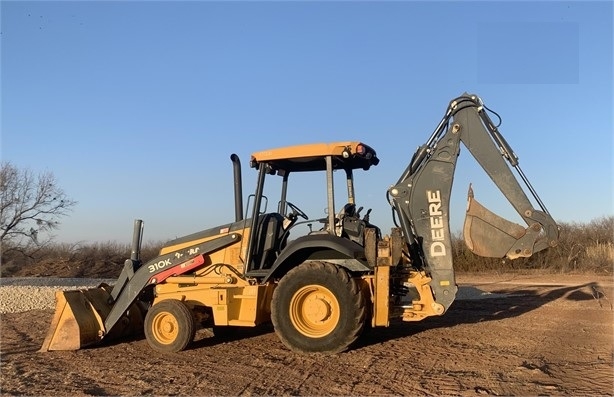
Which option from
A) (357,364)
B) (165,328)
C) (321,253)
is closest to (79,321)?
(165,328)

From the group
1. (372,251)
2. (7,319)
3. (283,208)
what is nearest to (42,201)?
(7,319)

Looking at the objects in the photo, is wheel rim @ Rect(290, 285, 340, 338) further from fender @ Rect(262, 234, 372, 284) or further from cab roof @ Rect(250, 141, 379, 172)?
cab roof @ Rect(250, 141, 379, 172)

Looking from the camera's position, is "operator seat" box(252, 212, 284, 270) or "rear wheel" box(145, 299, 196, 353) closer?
"rear wheel" box(145, 299, 196, 353)

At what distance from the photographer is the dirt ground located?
5.59 m

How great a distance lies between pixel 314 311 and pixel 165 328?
2140 millimetres

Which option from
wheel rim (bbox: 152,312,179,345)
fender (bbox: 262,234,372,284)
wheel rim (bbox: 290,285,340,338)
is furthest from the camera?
wheel rim (bbox: 152,312,179,345)

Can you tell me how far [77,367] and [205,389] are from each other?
204 centimetres

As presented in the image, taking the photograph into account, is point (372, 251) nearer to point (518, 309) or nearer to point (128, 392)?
point (128, 392)

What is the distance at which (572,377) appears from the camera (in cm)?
593

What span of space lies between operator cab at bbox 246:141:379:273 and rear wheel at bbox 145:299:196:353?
1.08 meters

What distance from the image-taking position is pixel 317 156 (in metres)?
7.62

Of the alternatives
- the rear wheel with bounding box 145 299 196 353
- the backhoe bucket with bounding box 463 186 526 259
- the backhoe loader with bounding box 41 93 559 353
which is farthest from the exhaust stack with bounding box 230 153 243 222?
the backhoe bucket with bounding box 463 186 526 259

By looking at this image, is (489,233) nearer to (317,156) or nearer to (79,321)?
(317,156)

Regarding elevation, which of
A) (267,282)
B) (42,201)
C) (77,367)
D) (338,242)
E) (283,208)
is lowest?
(77,367)
